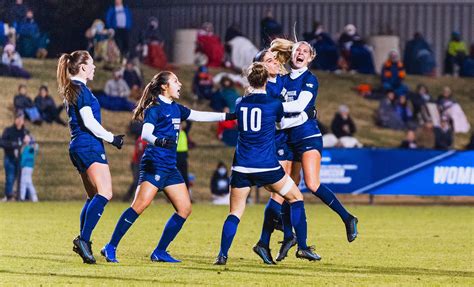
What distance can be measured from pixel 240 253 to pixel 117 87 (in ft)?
56.0

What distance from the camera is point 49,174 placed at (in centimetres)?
2658

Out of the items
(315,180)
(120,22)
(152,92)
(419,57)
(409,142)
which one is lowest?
(409,142)

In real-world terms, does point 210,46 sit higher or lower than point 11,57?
lower

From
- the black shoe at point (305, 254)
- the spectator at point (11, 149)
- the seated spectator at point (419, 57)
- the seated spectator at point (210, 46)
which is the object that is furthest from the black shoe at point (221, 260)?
the seated spectator at point (419, 57)

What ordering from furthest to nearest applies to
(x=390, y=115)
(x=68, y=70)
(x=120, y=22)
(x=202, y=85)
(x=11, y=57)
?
1. (x=390, y=115)
2. (x=202, y=85)
3. (x=120, y=22)
4. (x=11, y=57)
5. (x=68, y=70)

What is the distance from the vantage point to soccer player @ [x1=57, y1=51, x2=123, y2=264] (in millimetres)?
12062

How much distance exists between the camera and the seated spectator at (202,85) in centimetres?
3142

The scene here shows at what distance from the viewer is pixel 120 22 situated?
29750mm

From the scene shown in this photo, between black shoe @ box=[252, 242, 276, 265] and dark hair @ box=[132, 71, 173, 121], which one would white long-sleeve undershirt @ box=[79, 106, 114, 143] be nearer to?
dark hair @ box=[132, 71, 173, 121]

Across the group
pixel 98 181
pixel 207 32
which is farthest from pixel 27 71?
pixel 98 181

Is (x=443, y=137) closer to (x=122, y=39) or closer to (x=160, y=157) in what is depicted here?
(x=122, y=39)

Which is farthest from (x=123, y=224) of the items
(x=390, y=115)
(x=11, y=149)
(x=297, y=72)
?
(x=390, y=115)

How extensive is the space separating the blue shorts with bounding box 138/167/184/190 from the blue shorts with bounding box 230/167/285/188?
23.6 inches

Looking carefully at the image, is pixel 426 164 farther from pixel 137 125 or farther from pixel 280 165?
pixel 280 165
